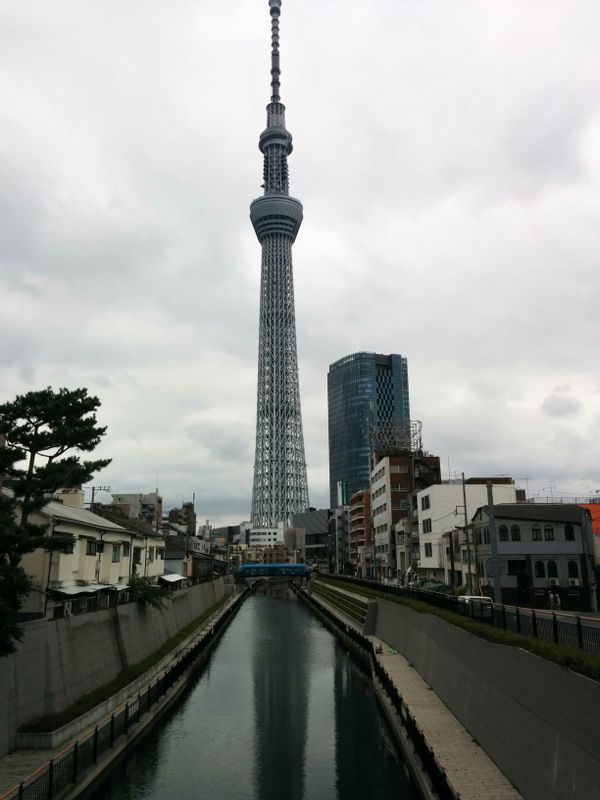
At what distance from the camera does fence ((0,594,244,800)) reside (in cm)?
1803

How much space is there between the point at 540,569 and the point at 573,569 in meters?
2.57

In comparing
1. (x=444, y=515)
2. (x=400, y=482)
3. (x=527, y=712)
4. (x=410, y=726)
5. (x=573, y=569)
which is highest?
(x=400, y=482)

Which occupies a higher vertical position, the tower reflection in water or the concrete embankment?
the concrete embankment

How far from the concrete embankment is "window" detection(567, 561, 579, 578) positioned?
1768 centimetres

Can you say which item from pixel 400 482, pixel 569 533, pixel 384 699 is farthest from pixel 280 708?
pixel 400 482

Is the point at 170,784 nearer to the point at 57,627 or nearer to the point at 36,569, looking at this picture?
the point at 57,627

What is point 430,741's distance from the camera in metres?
22.2

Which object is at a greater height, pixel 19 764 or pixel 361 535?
pixel 361 535

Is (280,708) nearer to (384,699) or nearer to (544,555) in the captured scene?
(384,699)

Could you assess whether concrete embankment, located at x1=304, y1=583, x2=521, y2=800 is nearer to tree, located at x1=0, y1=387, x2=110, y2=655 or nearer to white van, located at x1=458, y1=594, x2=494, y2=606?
white van, located at x1=458, y1=594, x2=494, y2=606

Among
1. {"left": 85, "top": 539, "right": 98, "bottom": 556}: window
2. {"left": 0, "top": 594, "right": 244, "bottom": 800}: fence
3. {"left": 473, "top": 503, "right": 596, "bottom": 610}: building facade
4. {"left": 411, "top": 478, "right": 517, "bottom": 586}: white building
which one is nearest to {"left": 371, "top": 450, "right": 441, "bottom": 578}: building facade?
{"left": 411, "top": 478, "right": 517, "bottom": 586}: white building

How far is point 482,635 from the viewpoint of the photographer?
22328mm

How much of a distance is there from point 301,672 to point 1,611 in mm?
30397

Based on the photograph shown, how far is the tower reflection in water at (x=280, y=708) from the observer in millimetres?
23359
